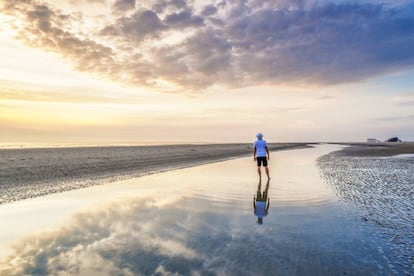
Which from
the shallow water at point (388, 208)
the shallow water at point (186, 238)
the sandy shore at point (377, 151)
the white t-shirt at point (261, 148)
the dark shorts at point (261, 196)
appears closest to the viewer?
the shallow water at point (186, 238)

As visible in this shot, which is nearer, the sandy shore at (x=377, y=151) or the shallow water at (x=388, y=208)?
the shallow water at (x=388, y=208)

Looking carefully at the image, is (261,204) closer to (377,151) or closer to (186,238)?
(186,238)

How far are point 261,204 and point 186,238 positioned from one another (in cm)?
480

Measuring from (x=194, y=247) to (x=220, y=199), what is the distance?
19.0ft

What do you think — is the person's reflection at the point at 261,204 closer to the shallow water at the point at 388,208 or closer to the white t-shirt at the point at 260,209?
the white t-shirt at the point at 260,209

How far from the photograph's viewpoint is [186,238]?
23.9 feet

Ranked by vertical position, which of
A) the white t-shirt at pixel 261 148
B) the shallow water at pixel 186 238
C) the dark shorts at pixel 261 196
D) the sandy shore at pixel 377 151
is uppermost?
the white t-shirt at pixel 261 148

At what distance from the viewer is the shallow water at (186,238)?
5.64 m

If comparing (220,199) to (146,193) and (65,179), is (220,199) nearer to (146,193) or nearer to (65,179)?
(146,193)

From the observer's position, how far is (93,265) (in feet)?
19.1

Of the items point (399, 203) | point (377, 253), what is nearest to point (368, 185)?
point (399, 203)

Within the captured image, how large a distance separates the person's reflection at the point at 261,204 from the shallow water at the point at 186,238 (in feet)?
0.68

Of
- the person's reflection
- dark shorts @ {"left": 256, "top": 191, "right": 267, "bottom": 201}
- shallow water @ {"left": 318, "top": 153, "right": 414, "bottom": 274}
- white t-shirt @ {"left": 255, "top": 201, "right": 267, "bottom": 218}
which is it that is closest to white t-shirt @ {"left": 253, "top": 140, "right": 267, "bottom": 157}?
shallow water @ {"left": 318, "top": 153, "right": 414, "bottom": 274}

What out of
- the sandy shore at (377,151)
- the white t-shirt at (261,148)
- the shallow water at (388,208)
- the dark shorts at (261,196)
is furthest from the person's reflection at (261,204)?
the sandy shore at (377,151)
